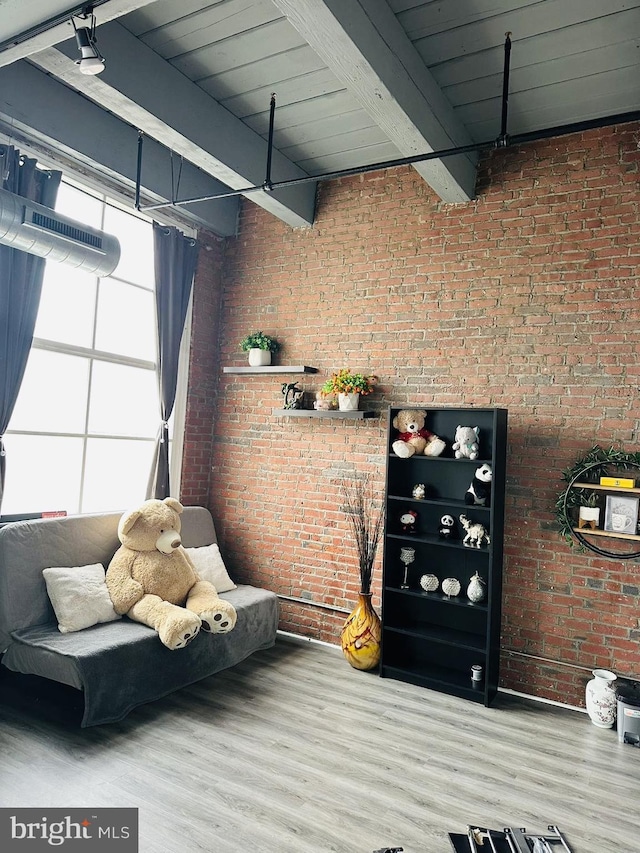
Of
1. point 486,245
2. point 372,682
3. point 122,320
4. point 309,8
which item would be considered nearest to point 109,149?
point 122,320

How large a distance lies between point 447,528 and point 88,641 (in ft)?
7.89

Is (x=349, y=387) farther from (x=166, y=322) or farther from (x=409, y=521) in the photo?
(x=166, y=322)

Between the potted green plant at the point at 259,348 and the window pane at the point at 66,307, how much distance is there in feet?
4.25

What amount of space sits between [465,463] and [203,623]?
6.85 ft

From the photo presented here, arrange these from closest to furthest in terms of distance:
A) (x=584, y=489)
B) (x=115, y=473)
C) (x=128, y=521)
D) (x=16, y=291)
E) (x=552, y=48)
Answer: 1. (x=552, y=48)
2. (x=16, y=291)
3. (x=584, y=489)
4. (x=128, y=521)
5. (x=115, y=473)

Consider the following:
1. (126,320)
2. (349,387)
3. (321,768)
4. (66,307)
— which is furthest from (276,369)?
(321,768)

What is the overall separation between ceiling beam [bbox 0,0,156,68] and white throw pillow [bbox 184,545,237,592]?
10.6ft

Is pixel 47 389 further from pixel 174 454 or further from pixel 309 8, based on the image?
pixel 309 8

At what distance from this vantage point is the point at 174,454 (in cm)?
514

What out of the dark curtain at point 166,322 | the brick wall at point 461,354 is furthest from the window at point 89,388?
the brick wall at point 461,354

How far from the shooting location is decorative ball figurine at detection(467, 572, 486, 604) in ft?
12.8

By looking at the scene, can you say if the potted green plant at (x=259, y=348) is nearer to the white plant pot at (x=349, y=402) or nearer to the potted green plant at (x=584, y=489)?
the white plant pot at (x=349, y=402)

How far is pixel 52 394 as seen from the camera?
414cm

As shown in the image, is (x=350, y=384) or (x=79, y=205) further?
(x=350, y=384)
